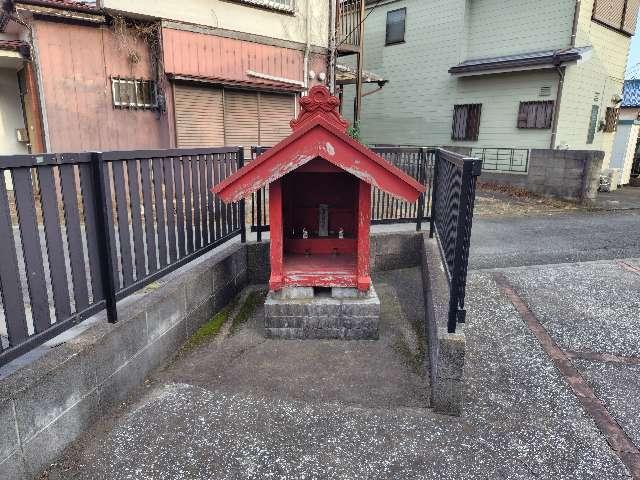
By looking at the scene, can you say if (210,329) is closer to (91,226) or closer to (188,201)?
(188,201)

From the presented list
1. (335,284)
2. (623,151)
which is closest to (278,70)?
(335,284)

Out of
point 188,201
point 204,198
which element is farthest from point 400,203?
point 188,201

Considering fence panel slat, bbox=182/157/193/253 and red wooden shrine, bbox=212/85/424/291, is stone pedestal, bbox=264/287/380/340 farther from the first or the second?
fence panel slat, bbox=182/157/193/253

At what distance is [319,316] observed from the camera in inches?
163

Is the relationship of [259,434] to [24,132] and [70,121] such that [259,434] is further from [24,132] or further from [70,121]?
[24,132]

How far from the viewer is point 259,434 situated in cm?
276

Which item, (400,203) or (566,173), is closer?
(400,203)

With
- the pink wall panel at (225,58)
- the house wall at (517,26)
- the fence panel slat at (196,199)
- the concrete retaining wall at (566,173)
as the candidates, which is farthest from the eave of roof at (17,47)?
the house wall at (517,26)

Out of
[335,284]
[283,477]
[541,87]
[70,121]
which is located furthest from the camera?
[541,87]

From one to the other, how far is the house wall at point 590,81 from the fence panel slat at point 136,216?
15018mm

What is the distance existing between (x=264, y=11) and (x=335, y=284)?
939 centimetres

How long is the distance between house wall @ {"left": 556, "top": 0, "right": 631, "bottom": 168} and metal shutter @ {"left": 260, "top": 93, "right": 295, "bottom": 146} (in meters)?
9.49

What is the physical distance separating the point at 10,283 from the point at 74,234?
564 millimetres

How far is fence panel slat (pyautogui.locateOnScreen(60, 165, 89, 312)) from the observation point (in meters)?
2.72
